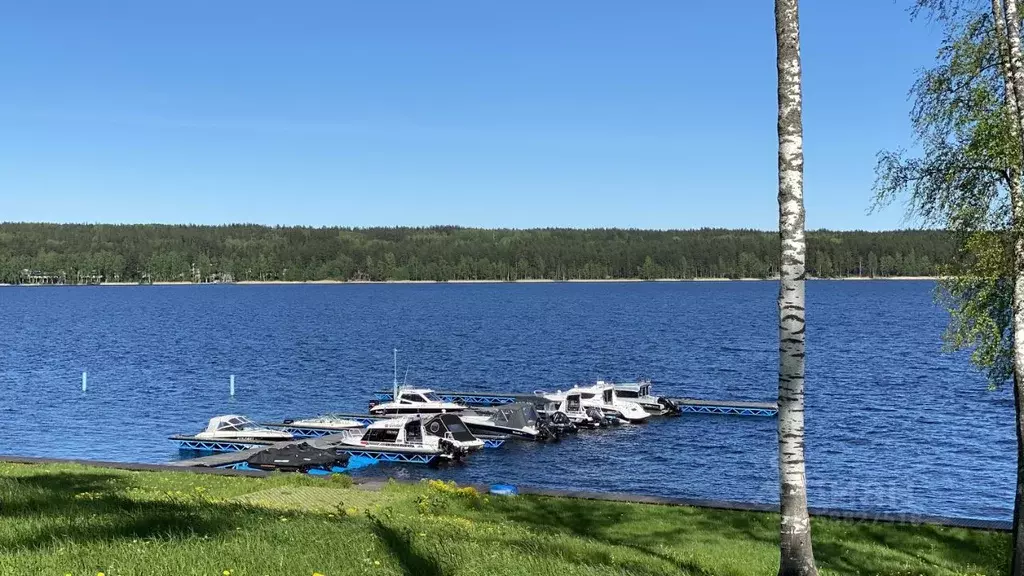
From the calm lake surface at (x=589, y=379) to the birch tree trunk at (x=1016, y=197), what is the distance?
5.94 meters

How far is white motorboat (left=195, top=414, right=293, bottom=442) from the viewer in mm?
42316

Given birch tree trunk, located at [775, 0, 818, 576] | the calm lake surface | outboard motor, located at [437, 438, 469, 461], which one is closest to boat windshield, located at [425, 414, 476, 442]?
outboard motor, located at [437, 438, 469, 461]

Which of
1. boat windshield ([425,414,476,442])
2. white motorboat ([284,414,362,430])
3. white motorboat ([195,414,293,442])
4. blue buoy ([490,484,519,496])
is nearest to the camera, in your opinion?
blue buoy ([490,484,519,496])

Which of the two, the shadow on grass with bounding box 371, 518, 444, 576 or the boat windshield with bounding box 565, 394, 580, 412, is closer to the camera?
the shadow on grass with bounding box 371, 518, 444, 576

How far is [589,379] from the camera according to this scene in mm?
69250

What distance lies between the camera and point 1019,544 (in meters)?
12.4

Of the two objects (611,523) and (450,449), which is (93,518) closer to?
(611,523)

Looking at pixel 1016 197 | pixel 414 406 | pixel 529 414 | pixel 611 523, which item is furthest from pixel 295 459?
pixel 1016 197

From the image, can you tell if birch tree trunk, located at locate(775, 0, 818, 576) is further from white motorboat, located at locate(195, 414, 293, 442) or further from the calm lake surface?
white motorboat, located at locate(195, 414, 293, 442)

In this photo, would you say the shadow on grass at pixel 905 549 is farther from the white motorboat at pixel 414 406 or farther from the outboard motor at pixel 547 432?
the white motorboat at pixel 414 406

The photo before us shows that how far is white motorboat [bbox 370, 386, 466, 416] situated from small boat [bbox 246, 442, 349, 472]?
1479 centimetres

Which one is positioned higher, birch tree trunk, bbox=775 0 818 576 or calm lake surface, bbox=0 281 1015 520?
birch tree trunk, bbox=775 0 818 576

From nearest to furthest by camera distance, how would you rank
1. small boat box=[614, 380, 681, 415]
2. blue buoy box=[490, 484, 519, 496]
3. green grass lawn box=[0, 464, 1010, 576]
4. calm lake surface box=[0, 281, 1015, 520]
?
green grass lawn box=[0, 464, 1010, 576], blue buoy box=[490, 484, 519, 496], calm lake surface box=[0, 281, 1015, 520], small boat box=[614, 380, 681, 415]

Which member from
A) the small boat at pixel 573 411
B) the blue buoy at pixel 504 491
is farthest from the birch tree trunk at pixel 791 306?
the small boat at pixel 573 411
